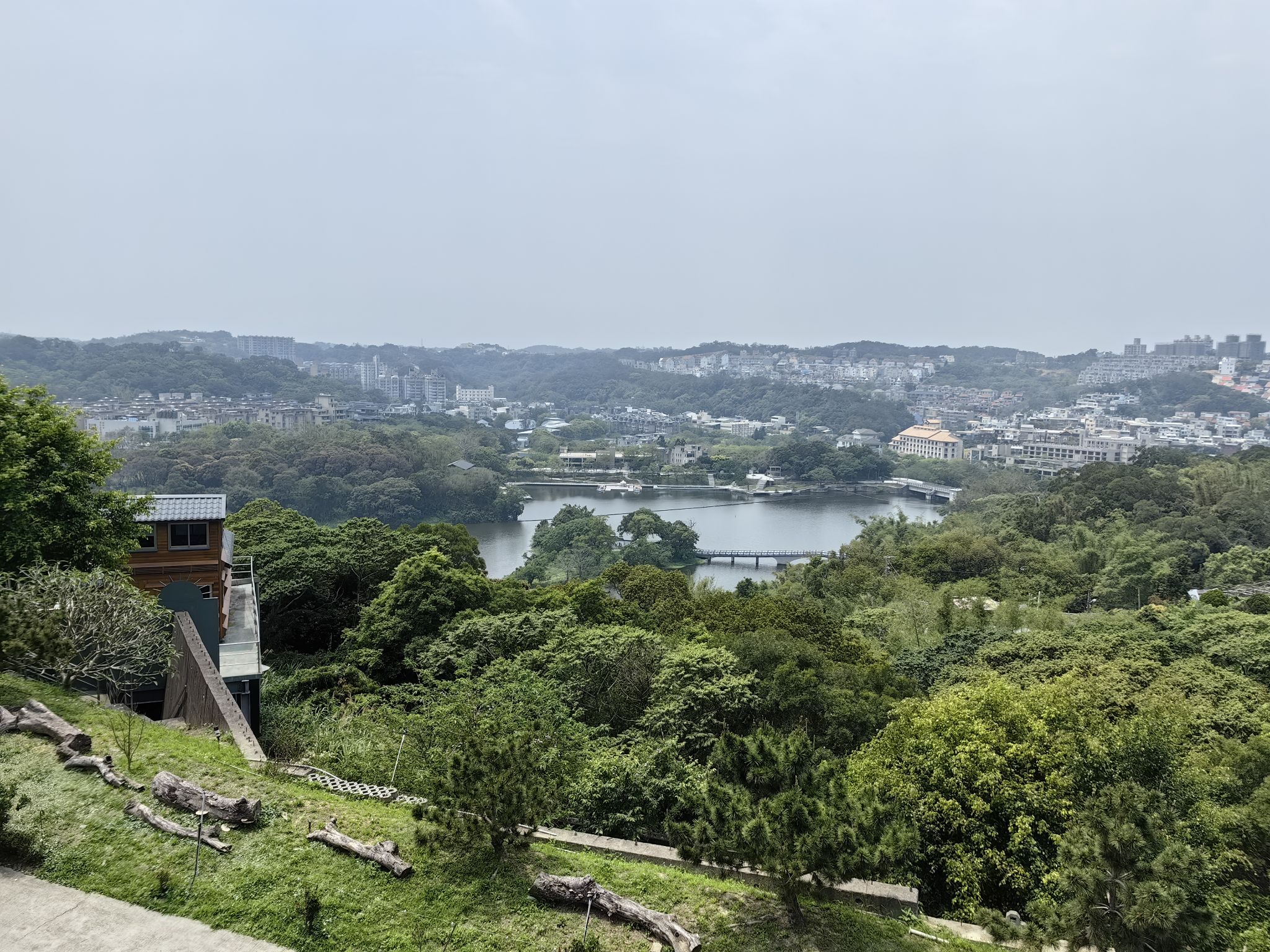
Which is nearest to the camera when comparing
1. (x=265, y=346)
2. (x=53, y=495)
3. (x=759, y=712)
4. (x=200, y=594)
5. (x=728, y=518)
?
(x=53, y=495)

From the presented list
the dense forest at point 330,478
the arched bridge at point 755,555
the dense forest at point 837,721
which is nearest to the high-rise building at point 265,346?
the dense forest at point 330,478

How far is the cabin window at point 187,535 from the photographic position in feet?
32.0

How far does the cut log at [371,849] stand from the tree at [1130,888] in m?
3.20

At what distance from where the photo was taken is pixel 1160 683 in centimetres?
986

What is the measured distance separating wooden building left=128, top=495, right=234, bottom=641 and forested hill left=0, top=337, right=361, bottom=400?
6711 centimetres

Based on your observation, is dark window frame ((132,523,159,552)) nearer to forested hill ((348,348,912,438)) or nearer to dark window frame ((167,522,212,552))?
dark window frame ((167,522,212,552))

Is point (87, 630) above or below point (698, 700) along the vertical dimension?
above

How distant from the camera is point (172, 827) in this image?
Result: 14.9 ft

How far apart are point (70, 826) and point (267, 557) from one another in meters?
10.6

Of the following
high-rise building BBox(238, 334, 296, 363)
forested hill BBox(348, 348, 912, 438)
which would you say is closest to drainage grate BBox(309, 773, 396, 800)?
forested hill BBox(348, 348, 912, 438)

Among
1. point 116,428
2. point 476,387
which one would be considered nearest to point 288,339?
point 476,387

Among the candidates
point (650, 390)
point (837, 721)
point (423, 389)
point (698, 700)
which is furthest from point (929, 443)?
point (698, 700)

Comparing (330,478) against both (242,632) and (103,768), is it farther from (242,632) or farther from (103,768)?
(103,768)

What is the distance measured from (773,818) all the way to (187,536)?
318 inches
